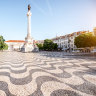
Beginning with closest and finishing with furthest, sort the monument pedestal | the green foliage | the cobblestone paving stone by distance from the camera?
the cobblestone paving stone → the green foliage → the monument pedestal

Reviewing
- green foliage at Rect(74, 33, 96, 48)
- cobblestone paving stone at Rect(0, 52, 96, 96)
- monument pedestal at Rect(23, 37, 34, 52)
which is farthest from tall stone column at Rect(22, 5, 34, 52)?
cobblestone paving stone at Rect(0, 52, 96, 96)

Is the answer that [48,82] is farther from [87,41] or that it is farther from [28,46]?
[28,46]

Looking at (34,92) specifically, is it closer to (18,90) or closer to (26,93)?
(26,93)

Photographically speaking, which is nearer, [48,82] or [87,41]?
[48,82]

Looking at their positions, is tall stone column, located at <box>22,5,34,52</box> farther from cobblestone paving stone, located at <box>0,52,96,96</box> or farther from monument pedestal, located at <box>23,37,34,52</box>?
cobblestone paving stone, located at <box>0,52,96,96</box>

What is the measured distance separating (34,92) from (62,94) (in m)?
0.58

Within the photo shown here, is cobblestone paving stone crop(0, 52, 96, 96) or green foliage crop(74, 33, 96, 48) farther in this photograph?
green foliage crop(74, 33, 96, 48)

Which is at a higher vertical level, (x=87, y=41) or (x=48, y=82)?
(x=87, y=41)

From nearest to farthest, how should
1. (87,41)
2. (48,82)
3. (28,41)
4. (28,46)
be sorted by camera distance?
(48,82) < (87,41) < (28,46) < (28,41)

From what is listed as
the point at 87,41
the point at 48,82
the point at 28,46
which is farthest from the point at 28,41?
the point at 48,82

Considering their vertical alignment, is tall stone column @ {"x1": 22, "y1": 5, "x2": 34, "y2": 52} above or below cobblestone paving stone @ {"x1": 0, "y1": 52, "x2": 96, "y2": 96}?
above

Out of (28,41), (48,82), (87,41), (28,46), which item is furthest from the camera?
(28,41)

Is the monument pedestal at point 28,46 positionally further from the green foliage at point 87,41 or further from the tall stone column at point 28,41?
the green foliage at point 87,41

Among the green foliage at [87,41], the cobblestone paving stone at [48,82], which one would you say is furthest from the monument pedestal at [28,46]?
the cobblestone paving stone at [48,82]
